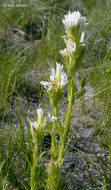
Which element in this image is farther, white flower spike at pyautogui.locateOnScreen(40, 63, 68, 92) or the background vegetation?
the background vegetation

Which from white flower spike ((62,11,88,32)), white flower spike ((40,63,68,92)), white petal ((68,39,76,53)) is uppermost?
white flower spike ((62,11,88,32))

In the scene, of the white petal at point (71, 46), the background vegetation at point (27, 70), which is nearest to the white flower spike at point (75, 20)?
the white petal at point (71, 46)

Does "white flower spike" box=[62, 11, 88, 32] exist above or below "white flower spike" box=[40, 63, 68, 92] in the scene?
above

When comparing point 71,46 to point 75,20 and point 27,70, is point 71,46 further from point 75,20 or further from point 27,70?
point 27,70

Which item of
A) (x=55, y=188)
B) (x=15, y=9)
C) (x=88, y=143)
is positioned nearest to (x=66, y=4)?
(x=15, y=9)

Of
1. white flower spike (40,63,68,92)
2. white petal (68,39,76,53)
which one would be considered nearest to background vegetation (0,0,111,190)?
white flower spike (40,63,68,92)

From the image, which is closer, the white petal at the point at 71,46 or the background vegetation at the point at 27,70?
the white petal at the point at 71,46

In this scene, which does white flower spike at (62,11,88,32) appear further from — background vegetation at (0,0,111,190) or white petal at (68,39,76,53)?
background vegetation at (0,0,111,190)

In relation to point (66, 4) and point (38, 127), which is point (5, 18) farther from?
point (38, 127)

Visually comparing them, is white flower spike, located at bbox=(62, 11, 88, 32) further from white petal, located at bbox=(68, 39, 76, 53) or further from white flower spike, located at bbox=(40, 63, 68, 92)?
white flower spike, located at bbox=(40, 63, 68, 92)

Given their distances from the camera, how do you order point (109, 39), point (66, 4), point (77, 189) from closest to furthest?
point (77, 189) < point (109, 39) < point (66, 4)

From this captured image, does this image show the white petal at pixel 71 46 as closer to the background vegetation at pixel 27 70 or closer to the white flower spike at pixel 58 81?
the white flower spike at pixel 58 81
